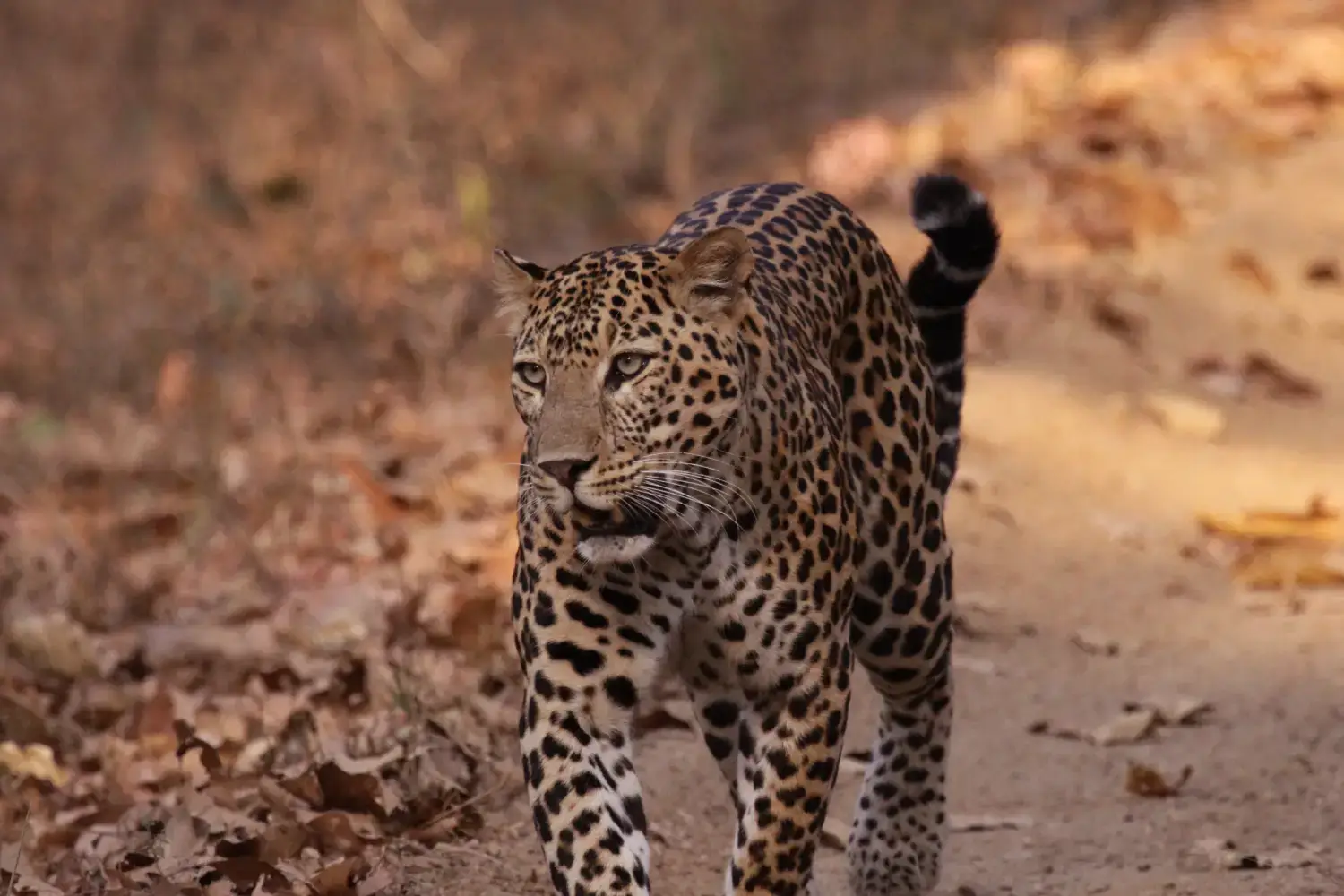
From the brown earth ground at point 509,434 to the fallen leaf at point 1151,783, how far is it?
0.03ft

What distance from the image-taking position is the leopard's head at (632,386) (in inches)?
159

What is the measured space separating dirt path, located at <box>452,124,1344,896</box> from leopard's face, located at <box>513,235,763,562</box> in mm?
1354

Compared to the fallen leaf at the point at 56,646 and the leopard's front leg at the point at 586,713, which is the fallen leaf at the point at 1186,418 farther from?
the leopard's front leg at the point at 586,713

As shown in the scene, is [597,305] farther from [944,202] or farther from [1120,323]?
[1120,323]

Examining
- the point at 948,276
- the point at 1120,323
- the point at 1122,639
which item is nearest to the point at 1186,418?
the point at 1120,323

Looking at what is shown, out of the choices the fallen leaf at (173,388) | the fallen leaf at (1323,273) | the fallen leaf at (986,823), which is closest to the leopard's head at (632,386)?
the fallen leaf at (986,823)

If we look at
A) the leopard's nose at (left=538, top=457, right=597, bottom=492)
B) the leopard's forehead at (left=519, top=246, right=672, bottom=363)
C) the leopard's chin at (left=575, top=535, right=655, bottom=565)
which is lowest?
the leopard's chin at (left=575, top=535, right=655, bottom=565)

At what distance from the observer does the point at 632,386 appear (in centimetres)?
411

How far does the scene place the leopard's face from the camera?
402cm

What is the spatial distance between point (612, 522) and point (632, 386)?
0.26 meters

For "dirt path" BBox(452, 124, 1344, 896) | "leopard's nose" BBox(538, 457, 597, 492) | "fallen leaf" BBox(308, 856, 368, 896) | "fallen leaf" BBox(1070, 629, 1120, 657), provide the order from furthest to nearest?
"fallen leaf" BBox(1070, 629, 1120, 657), "dirt path" BBox(452, 124, 1344, 896), "fallen leaf" BBox(308, 856, 368, 896), "leopard's nose" BBox(538, 457, 597, 492)

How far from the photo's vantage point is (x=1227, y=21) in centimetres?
1485

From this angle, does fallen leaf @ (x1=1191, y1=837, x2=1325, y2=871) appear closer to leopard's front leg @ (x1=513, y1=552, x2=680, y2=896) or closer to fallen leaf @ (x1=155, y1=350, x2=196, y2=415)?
leopard's front leg @ (x1=513, y1=552, x2=680, y2=896)

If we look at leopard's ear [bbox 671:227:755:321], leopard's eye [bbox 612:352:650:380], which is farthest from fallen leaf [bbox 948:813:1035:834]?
leopard's eye [bbox 612:352:650:380]
